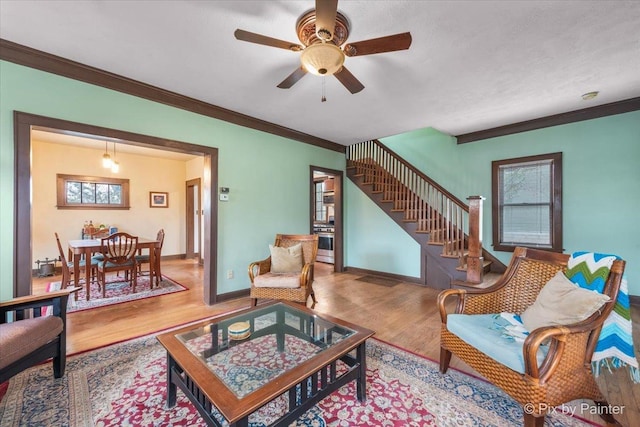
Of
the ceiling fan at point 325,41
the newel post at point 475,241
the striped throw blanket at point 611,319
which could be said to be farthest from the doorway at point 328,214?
the striped throw blanket at point 611,319

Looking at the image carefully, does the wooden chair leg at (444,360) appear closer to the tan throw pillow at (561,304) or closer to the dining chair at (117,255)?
the tan throw pillow at (561,304)

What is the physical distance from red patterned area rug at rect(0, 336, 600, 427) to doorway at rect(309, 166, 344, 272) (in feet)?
10.5

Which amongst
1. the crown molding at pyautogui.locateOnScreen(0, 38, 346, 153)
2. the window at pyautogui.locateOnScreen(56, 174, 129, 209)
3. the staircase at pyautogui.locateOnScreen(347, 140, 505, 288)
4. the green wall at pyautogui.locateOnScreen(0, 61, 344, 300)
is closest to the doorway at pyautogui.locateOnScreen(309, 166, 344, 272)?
the green wall at pyautogui.locateOnScreen(0, 61, 344, 300)

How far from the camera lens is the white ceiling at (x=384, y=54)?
183 cm

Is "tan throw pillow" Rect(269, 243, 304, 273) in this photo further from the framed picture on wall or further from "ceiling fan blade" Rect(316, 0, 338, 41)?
the framed picture on wall

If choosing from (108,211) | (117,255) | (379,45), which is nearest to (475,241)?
(379,45)

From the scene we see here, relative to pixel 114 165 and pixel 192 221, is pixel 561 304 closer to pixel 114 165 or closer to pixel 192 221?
pixel 114 165

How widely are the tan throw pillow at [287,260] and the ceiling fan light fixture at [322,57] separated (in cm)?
229

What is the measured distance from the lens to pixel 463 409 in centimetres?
163

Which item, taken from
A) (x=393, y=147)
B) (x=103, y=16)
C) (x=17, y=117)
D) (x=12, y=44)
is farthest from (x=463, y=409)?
(x=393, y=147)

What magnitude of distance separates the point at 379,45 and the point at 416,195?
3330 mm

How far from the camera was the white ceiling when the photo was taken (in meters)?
1.83

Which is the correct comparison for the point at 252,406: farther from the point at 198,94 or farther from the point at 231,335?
the point at 198,94

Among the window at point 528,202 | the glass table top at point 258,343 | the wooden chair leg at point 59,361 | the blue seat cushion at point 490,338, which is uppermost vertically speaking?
the window at point 528,202
